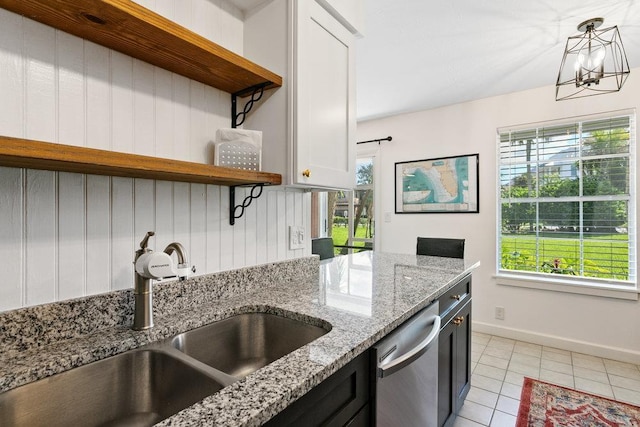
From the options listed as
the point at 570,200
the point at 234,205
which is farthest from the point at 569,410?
the point at 234,205

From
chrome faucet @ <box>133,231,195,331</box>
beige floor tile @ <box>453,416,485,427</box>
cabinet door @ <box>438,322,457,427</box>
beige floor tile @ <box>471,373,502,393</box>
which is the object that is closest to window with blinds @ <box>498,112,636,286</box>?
beige floor tile @ <box>471,373,502,393</box>

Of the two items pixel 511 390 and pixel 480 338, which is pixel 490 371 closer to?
pixel 511 390

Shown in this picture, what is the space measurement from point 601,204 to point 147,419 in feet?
11.6

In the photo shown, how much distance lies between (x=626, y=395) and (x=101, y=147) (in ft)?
10.7

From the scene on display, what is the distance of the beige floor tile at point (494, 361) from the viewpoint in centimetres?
256

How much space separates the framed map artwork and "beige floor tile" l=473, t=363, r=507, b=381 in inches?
58.7

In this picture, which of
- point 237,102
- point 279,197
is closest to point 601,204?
point 279,197

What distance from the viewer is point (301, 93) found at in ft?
3.91

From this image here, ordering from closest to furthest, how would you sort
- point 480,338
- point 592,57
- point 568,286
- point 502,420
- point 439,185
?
1. point 592,57
2. point 502,420
3. point 568,286
4. point 480,338
5. point 439,185

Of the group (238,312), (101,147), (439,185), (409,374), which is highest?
(439,185)

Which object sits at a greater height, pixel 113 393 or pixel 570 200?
pixel 570 200

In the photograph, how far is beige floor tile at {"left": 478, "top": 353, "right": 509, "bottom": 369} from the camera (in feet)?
8.41

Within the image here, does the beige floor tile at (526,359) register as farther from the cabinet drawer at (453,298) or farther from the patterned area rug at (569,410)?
the cabinet drawer at (453,298)

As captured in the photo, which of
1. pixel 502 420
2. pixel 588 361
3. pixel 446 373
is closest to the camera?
pixel 446 373
